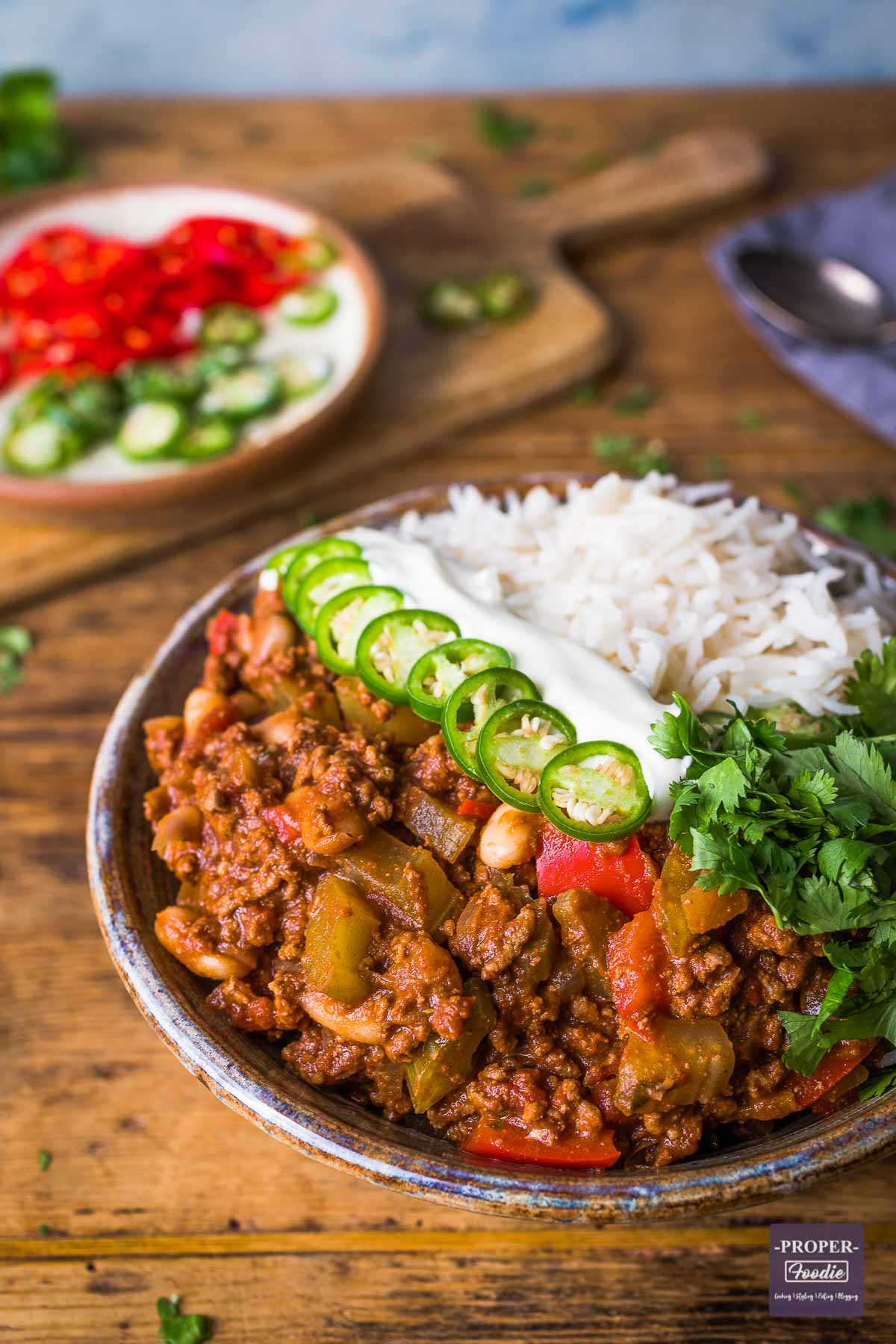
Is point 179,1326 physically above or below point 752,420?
below

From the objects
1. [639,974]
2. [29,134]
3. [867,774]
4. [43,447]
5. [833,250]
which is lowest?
[43,447]

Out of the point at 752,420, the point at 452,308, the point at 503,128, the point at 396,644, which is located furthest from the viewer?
the point at 503,128

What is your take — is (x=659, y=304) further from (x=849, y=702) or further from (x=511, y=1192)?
(x=511, y=1192)

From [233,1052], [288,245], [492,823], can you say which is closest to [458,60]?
[288,245]

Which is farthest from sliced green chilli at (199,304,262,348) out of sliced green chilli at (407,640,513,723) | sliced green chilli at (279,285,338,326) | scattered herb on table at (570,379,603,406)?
sliced green chilli at (407,640,513,723)

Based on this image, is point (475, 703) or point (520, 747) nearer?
point (520, 747)

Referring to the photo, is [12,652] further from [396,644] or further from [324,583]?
[396,644]

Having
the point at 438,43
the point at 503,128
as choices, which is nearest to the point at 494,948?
→ the point at 503,128
